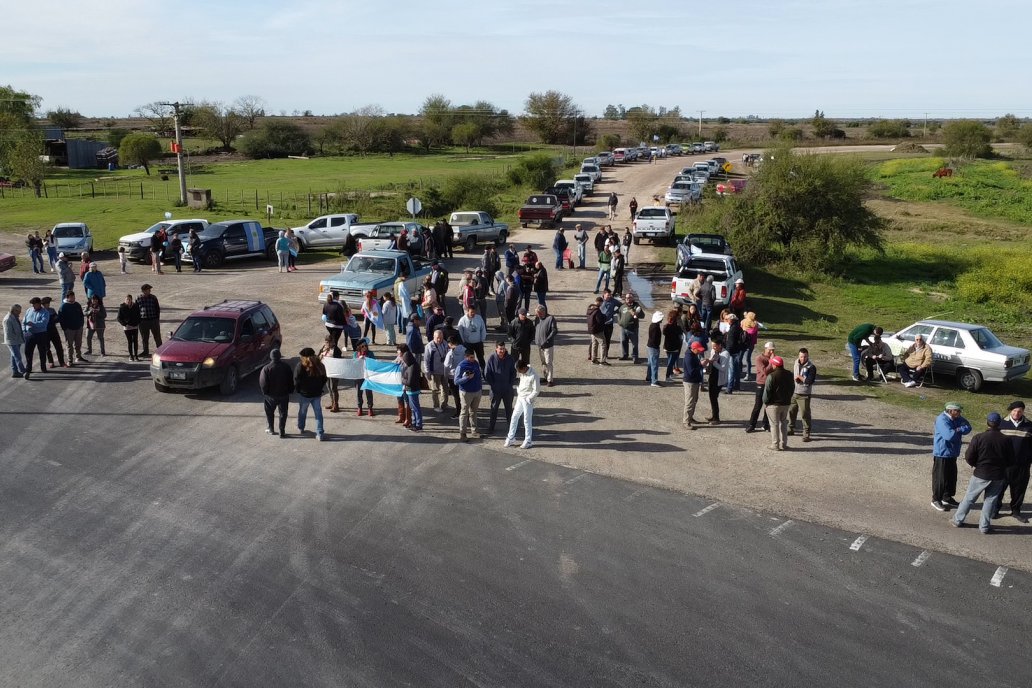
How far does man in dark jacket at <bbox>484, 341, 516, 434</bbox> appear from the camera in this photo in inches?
540

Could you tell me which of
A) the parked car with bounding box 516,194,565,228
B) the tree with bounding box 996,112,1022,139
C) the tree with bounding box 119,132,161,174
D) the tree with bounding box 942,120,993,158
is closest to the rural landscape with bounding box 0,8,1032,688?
the parked car with bounding box 516,194,565,228

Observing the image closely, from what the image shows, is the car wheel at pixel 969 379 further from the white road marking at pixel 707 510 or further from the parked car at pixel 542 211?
the parked car at pixel 542 211

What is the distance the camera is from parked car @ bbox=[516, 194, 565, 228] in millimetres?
42250

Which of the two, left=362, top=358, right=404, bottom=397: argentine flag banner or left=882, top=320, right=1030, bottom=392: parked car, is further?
left=882, top=320, right=1030, bottom=392: parked car

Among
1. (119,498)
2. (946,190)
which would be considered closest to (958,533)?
(119,498)

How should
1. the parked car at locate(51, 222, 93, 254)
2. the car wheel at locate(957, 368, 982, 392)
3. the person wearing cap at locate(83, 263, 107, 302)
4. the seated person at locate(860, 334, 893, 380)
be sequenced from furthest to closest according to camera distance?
1. the parked car at locate(51, 222, 93, 254)
2. the person wearing cap at locate(83, 263, 107, 302)
3. the seated person at locate(860, 334, 893, 380)
4. the car wheel at locate(957, 368, 982, 392)

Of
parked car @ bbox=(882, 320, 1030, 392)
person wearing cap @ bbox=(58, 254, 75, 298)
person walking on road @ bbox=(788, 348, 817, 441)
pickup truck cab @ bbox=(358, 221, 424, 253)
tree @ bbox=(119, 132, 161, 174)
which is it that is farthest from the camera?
tree @ bbox=(119, 132, 161, 174)

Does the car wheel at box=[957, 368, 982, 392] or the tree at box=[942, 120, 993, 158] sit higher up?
the tree at box=[942, 120, 993, 158]

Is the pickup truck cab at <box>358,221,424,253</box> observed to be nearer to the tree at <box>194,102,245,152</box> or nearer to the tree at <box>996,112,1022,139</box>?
the tree at <box>194,102,245,152</box>

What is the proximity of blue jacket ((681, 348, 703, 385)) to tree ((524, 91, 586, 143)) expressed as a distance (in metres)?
102

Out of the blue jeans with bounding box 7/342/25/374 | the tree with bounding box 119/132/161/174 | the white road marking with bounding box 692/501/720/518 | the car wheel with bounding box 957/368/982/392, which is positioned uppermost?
the tree with bounding box 119/132/161/174

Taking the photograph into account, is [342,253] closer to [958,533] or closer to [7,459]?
[7,459]

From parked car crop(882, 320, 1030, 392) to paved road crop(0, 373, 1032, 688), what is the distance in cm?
867

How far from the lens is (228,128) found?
4035 inches
